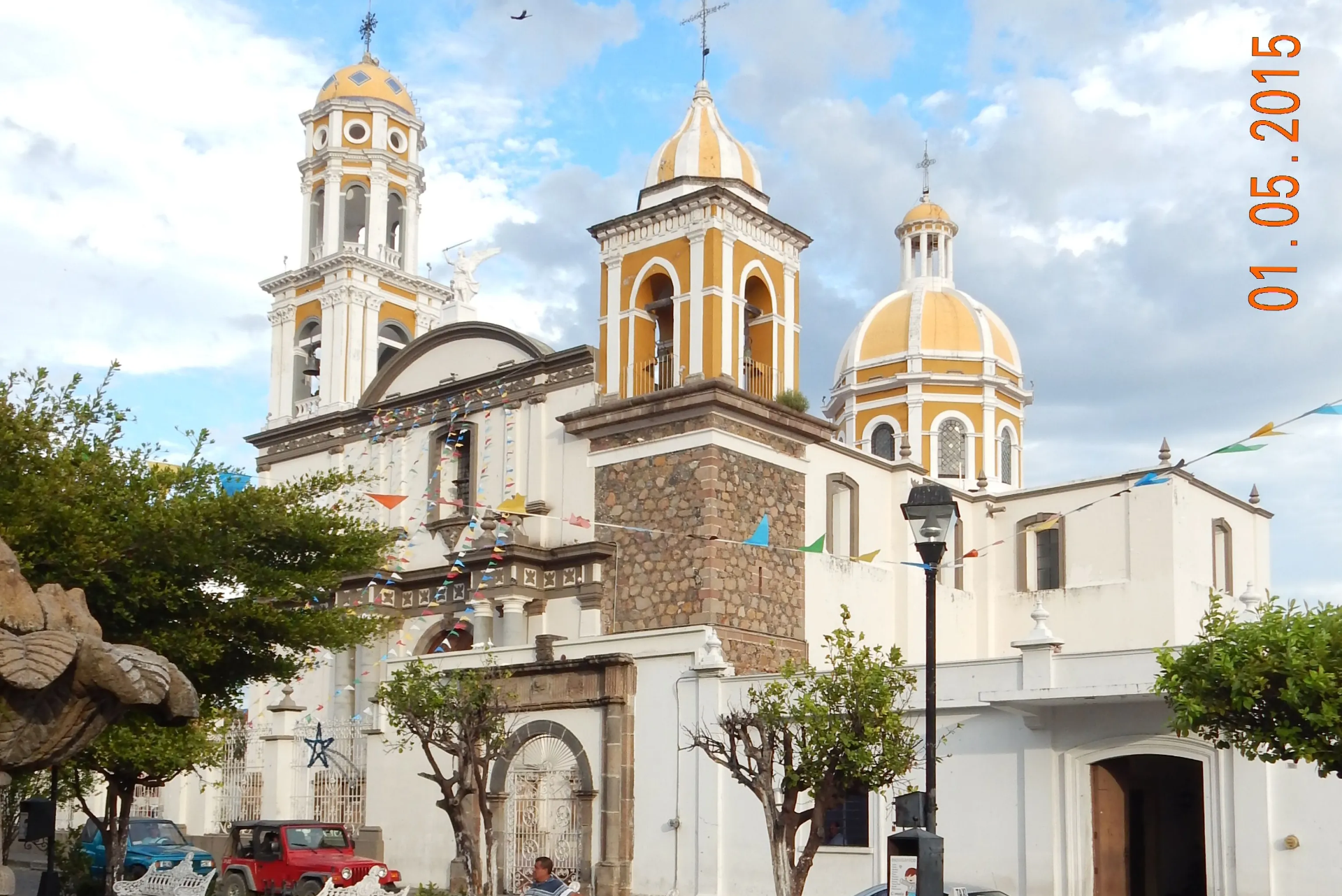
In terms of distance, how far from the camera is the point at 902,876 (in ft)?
35.9

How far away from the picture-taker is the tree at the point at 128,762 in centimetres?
1898

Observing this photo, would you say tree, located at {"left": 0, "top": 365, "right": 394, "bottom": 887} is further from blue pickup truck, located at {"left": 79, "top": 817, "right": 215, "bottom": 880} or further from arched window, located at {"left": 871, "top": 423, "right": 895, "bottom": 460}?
arched window, located at {"left": 871, "top": 423, "right": 895, "bottom": 460}

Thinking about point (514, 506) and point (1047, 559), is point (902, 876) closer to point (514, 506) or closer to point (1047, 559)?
point (514, 506)

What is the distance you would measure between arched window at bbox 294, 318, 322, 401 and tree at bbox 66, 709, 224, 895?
13.8m

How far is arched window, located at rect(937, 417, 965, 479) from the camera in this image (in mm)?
39156

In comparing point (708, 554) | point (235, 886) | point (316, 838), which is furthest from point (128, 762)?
point (708, 554)

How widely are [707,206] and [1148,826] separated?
12.6 metres

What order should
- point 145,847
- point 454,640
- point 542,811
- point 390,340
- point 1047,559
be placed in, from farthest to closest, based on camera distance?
point 390,340, point 1047,559, point 454,640, point 145,847, point 542,811

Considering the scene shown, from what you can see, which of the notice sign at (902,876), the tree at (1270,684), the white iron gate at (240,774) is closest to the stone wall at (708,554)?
the white iron gate at (240,774)

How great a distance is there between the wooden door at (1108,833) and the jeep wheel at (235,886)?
1098 centimetres

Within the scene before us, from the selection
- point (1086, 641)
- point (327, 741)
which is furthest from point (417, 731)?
point (1086, 641)

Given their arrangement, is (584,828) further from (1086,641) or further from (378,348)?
(378,348)

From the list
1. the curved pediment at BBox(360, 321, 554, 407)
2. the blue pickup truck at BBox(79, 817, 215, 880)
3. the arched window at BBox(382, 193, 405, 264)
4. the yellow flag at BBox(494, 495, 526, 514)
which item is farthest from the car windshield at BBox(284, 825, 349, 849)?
the arched window at BBox(382, 193, 405, 264)

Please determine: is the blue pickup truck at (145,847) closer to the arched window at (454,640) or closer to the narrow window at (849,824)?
the arched window at (454,640)
